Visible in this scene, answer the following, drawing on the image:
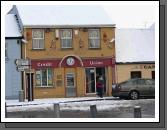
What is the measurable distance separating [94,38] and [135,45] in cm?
344

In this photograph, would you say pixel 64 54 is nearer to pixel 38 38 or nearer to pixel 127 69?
pixel 38 38

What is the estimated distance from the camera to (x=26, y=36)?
38.9m

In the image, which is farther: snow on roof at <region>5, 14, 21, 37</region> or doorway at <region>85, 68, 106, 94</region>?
doorway at <region>85, 68, 106, 94</region>

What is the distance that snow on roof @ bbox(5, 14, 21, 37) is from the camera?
39.0 metres

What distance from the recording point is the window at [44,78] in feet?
129

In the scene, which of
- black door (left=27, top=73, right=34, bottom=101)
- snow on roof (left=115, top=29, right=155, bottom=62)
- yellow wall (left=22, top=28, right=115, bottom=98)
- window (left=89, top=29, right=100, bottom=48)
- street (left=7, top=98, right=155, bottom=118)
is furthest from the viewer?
snow on roof (left=115, top=29, right=155, bottom=62)

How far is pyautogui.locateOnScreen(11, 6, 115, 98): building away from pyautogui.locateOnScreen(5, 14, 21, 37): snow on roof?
0.56 metres

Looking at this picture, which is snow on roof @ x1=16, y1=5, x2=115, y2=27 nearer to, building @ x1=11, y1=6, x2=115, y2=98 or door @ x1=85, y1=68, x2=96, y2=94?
building @ x1=11, y1=6, x2=115, y2=98

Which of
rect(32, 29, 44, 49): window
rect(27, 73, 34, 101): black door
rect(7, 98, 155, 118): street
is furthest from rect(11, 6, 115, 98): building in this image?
rect(7, 98, 155, 118): street

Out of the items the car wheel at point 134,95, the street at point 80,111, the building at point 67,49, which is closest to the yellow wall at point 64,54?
the building at point 67,49

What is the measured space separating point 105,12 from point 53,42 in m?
4.06

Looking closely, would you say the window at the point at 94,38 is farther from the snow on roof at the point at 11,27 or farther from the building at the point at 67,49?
the snow on roof at the point at 11,27

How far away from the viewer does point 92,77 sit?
40.1 m

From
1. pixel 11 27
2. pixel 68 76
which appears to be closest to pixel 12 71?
pixel 11 27
